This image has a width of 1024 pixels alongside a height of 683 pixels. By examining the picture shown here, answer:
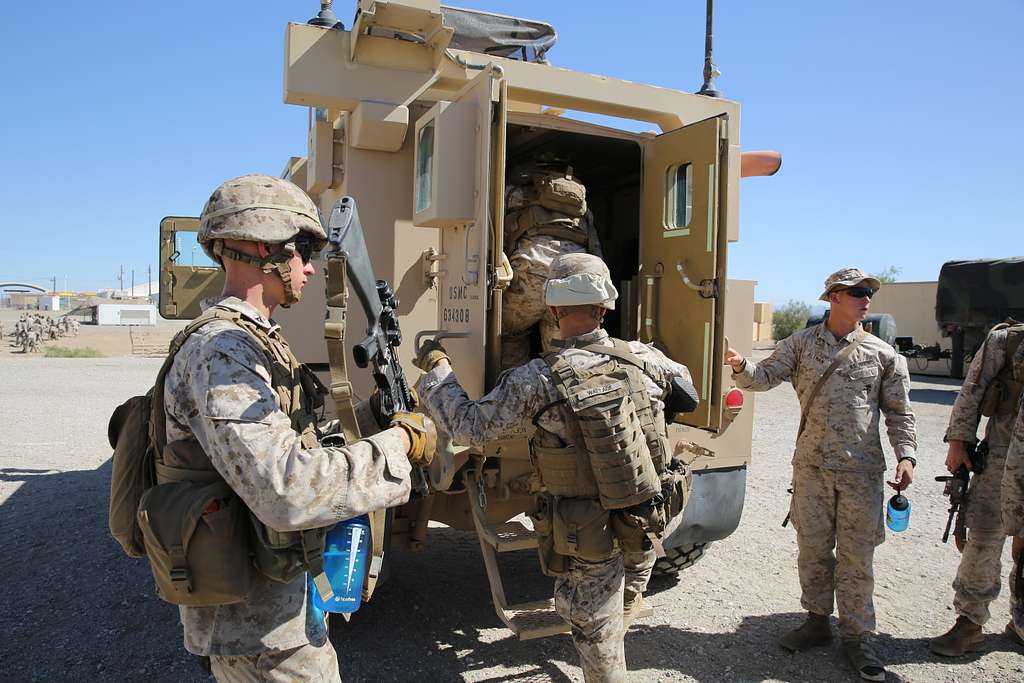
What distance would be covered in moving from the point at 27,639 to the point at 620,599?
2884 mm

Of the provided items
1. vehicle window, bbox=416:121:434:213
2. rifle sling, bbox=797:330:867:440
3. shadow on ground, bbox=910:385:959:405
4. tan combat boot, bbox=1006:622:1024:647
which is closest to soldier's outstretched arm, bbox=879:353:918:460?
rifle sling, bbox=797:330:867:440

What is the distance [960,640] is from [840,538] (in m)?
0.78

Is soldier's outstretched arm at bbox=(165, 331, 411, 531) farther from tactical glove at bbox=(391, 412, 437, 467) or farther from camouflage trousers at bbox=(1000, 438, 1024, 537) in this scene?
camouflage trousers at bbox=(1000, 438, 1024, 537)

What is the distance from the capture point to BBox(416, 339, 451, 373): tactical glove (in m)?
2.76

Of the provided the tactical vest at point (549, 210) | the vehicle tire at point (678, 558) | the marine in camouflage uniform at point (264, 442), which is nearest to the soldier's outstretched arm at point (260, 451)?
the marine in camouflage uniform at point (264, 442)

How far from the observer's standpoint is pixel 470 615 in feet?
12.8

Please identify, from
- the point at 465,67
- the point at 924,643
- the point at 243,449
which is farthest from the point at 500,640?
the point at 465,67

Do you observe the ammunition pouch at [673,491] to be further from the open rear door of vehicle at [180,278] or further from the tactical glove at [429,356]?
the open rear door of vehicle at [180,278]

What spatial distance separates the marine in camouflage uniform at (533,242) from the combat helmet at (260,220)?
1868 millimetres

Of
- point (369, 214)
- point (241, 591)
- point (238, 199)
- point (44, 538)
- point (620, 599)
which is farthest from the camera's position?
point (44, 538)

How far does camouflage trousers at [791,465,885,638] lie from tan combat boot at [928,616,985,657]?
43cm

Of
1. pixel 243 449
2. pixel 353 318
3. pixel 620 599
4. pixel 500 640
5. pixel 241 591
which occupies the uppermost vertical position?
pixel 353 318

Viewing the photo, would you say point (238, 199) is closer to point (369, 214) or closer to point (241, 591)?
point (241, 591)

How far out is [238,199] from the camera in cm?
183
